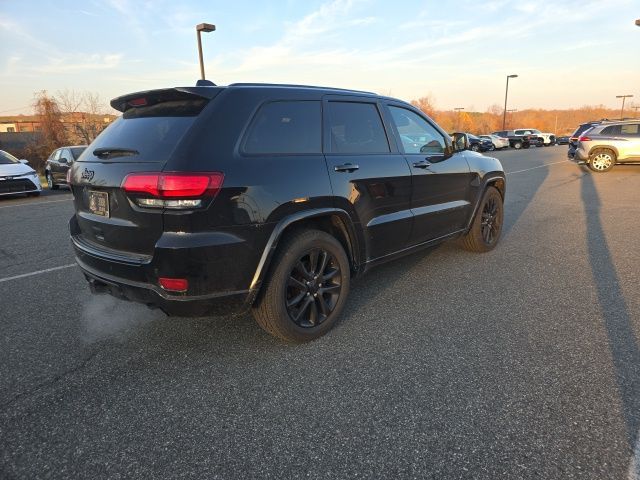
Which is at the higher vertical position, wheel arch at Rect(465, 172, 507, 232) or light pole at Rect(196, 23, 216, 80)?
light pole at Rect(196, 23, 216, 80)

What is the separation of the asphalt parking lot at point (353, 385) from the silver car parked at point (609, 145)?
12754 millimetres

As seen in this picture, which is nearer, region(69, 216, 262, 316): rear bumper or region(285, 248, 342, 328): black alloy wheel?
region(69, 216, 262, 316): rear bumper

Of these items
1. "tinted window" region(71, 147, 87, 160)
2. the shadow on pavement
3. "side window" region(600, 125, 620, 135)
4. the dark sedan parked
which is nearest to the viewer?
the shadow on pavement

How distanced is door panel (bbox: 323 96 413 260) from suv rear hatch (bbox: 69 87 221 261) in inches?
40.1

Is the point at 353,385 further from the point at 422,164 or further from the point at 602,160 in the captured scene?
the point at 602,160

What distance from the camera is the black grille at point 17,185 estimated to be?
37.7 feet

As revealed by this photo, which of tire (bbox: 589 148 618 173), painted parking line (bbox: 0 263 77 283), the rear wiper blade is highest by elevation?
the rear wiper blade

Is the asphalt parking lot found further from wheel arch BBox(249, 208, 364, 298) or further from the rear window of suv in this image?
the rear window of suv

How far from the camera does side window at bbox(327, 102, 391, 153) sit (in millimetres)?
3441

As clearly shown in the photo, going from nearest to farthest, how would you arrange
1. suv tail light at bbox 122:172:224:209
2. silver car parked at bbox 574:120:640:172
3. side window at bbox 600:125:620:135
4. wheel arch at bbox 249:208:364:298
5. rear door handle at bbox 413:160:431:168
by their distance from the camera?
1. suv tail light at bbox 122:172:224:209
2. wheel arch at bbox 249:208:364:298
3. rear door handle at bbox 413:160:431:168
4. silver car parked at bbox 574:120:640:172
5. side window at bbox 600:125:620:135

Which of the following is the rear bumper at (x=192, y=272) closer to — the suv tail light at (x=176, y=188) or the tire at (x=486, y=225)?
the suv tail light at (x=176, y=188)

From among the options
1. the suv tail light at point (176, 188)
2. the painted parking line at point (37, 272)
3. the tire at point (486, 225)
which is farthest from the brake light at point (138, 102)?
the tire at point (486, 225)

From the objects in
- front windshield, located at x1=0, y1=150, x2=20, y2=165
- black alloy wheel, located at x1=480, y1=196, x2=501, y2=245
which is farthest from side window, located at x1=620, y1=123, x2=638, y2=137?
front windshield, located at x1=0, y1=150, x2=20, y2=165

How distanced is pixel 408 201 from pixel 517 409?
2.06m
